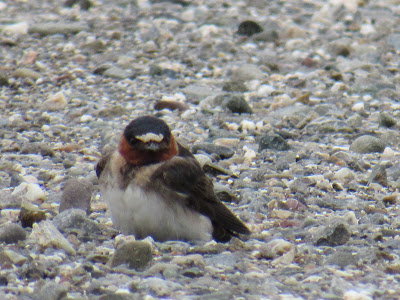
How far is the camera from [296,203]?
6895 millimetres

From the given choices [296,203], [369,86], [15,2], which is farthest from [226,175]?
[15,2]

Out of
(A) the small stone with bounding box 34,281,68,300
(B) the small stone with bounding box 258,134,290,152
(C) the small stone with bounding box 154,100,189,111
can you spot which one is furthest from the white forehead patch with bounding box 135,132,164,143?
(C) the small stone with bounding box 154,100,189,111

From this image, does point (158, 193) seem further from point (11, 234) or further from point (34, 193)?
point (34, 193)

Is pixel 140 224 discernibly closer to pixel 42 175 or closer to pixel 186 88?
pixel 42 175

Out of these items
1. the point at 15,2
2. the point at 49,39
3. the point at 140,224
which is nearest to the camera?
the point at 140,224

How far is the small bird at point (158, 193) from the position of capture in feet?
19.6

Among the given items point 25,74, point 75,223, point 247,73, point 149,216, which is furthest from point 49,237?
point 247,73

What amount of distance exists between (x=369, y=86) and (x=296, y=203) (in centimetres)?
405

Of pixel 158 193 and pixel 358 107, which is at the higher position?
pixel 158 193

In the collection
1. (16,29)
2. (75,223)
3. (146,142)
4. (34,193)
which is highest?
(146,142)

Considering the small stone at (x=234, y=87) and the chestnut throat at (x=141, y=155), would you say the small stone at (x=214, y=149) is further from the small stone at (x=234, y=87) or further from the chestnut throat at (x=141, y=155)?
the small stone at (x=234, y=87)

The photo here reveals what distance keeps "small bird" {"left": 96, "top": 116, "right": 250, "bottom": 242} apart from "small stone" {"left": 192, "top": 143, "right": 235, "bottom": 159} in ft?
6.21

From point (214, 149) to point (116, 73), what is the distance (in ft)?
9.67

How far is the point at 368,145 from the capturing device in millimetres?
8438
